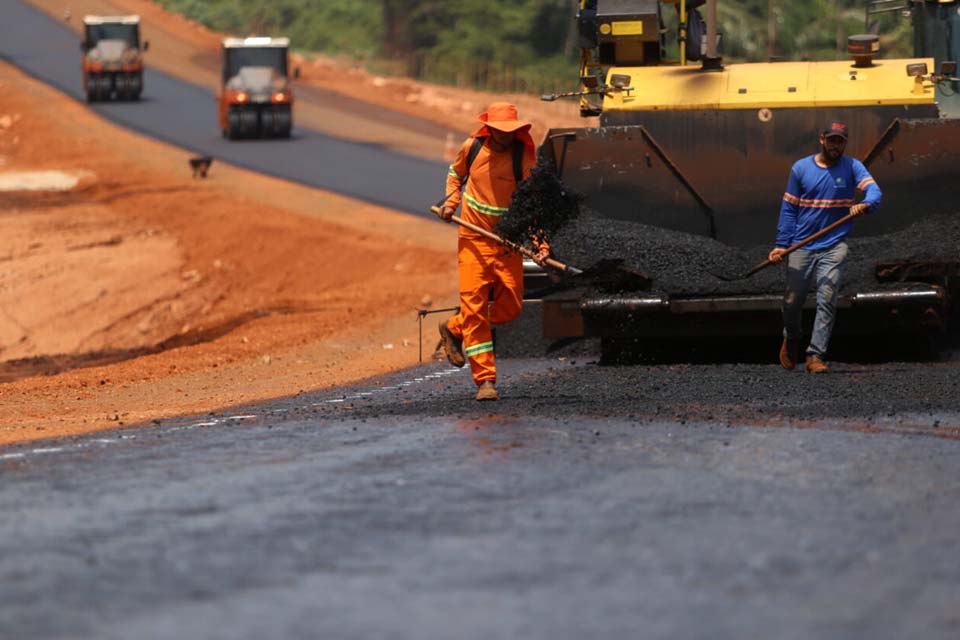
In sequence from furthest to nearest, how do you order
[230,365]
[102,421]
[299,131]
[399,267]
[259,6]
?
[259,6], [299,131], [399,267], [230,365], [102,421]

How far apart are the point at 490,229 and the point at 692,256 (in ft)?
9.33

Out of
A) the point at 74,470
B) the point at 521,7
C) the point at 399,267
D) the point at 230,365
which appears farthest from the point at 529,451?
the point at 521,7

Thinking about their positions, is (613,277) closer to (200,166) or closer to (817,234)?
(817,234)

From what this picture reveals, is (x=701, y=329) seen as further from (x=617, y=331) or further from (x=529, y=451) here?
(x=529, y=451)

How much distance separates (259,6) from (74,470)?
2584 inches

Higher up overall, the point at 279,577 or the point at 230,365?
the point at 279,577

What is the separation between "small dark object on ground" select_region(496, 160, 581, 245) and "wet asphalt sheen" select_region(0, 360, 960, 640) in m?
1.05

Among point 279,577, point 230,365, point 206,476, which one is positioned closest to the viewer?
point 279,577

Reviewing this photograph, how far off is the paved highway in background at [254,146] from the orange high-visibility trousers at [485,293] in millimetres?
18069

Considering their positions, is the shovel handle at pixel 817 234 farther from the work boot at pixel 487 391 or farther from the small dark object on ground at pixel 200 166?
the small dark object on ground at pixel 200 166

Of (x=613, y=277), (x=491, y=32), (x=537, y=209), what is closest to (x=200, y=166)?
(x=613, y=277)

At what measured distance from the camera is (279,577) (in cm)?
562

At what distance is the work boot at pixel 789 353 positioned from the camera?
1148cm

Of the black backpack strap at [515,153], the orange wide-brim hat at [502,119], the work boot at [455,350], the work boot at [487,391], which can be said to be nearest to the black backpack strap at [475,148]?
the black backpack strap at [515,153]
